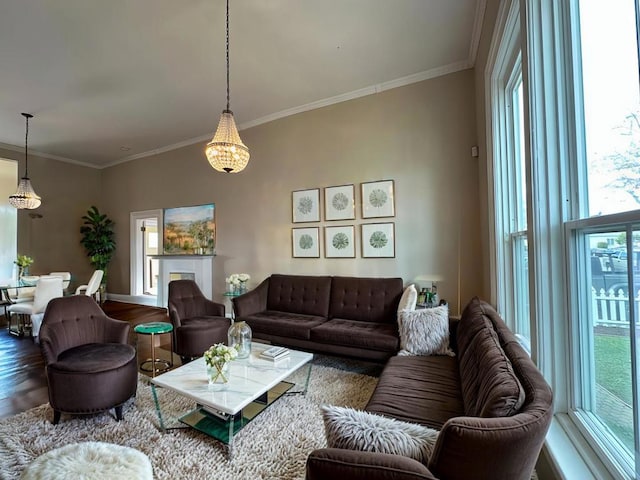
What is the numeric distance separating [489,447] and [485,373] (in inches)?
22.2

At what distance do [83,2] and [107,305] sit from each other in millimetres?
6186

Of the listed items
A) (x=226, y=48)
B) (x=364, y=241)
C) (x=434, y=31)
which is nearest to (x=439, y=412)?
(x=364, y=241)

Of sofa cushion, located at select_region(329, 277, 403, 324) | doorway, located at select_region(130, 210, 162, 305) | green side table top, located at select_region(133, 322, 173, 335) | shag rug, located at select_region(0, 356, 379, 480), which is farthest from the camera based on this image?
doorway, located at select_region(130, 210, 162, 305)

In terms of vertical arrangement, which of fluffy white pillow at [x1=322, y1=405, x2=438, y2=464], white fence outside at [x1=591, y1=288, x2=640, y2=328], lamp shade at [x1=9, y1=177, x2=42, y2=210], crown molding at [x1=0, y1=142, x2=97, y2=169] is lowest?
fluffy white pillow at [x1=322, y1=405, x2=438, y2=464]

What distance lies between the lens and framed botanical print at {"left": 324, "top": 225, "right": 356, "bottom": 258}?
4168 mm

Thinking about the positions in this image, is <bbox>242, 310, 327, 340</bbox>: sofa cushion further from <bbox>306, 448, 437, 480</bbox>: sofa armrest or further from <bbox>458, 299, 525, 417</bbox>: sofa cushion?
<bbox>306, 448, 437, 480</bbox>: sofa armrest

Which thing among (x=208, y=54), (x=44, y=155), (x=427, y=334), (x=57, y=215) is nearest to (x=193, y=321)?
(x=427, y=334)

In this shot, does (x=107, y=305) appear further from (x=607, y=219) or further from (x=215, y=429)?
(x=607, y=219)

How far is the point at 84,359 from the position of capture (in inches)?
88.0

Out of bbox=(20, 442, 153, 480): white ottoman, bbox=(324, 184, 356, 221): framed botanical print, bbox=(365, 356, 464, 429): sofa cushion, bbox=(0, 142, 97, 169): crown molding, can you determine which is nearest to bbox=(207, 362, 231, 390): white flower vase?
bbox=(20, 442, 153, 480): white ottoman

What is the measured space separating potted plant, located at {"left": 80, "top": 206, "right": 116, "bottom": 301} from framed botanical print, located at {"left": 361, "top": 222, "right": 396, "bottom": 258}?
21.3 feet

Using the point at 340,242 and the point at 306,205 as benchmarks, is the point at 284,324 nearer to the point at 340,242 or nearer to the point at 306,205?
the point at 340,242

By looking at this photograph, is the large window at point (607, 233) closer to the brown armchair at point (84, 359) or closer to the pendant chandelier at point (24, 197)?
the brown armchair at point (84, 359)

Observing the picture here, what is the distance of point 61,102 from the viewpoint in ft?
14.2
